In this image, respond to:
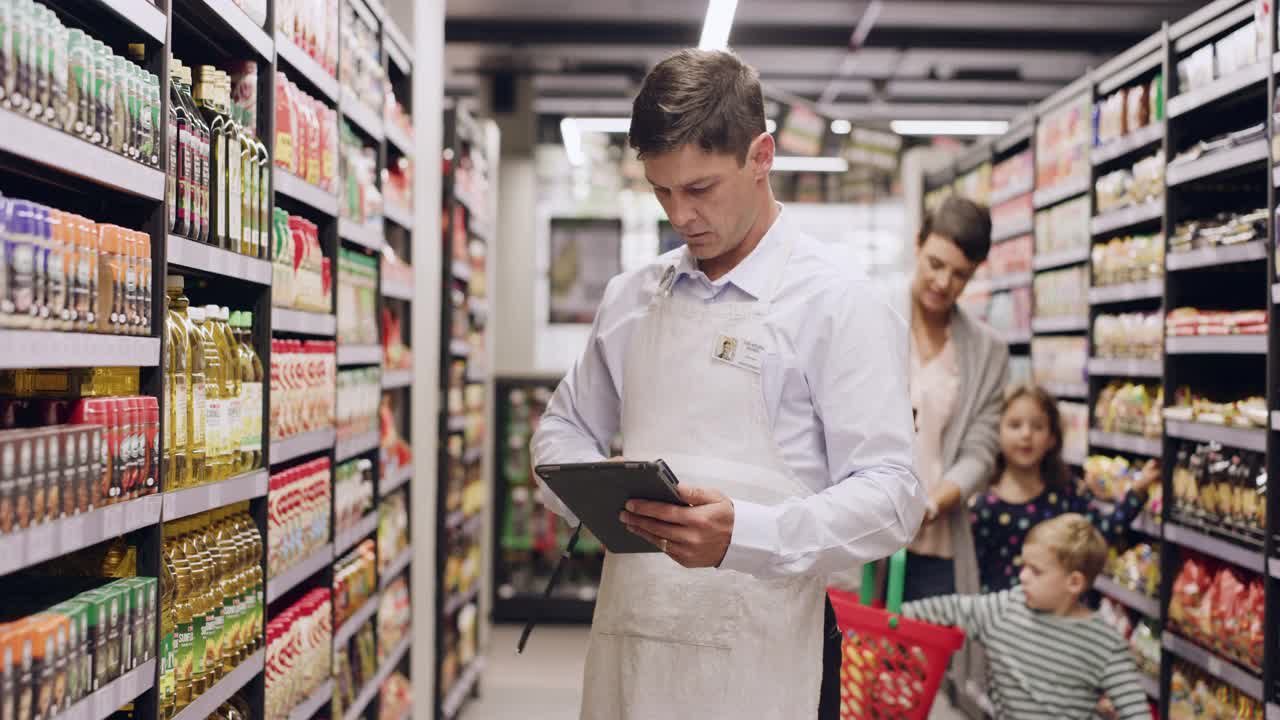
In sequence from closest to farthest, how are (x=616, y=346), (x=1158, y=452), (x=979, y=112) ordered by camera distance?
(x=616, y=346)
(x=1158, y=452)
(x=979, y=112)

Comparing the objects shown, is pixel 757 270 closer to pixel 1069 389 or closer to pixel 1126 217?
pixel 1126 217

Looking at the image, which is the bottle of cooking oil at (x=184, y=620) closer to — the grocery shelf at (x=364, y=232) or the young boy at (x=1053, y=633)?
the grocery shelf at (x=364, y=232)

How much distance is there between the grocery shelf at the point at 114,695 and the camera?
1910 mm

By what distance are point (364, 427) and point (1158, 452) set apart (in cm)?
292

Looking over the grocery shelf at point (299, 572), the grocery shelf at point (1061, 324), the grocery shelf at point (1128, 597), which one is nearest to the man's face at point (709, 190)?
the grocery shelf at point (299, 572)

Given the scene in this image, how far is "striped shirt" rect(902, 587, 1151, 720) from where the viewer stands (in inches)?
145

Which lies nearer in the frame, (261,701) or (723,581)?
(723,581)

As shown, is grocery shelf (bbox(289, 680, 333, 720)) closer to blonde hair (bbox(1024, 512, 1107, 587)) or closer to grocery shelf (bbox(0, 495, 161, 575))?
grocery shelf (bbox(0, 495, 161, 575))

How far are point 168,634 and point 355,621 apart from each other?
1650 millimetres

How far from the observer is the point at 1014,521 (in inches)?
178

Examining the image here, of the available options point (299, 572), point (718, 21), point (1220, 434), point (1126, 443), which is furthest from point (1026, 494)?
point (718, 21)

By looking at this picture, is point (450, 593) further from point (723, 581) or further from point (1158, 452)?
point (723, 581)

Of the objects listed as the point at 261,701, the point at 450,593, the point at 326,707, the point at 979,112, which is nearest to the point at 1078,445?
the point at 450,593

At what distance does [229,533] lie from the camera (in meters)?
2.79
